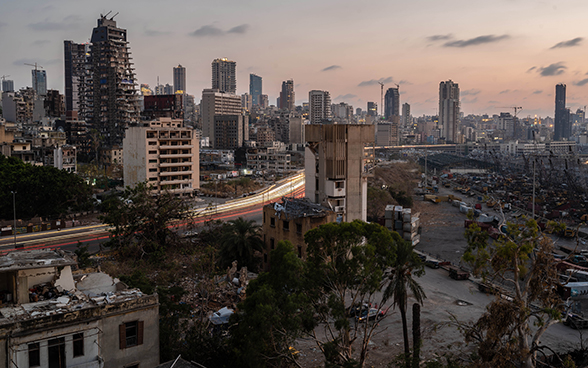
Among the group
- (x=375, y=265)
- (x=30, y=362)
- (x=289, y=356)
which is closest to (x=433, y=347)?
(x=375, y=265)

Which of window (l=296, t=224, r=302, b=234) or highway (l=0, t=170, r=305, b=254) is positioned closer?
window (l=296, t=224, r=302, b=234)

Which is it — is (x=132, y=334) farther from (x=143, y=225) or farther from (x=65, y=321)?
(x=143, y=225)

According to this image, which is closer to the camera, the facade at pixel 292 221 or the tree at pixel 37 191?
the facade at pixel 292 221

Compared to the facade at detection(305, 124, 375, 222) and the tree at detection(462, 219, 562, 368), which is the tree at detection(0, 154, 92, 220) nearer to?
the facade at detection(305, 124, 375, 222)

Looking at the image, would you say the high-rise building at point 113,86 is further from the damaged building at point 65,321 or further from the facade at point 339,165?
the damaged building at point 65,321


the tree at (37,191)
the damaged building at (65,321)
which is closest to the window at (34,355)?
the damaged building at (65,321)

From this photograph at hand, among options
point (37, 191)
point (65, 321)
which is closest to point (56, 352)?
point (65, 321)

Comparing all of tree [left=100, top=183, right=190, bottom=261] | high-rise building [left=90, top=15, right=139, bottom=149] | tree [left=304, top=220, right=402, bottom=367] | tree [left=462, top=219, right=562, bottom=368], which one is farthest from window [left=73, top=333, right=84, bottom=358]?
high-rise building [left=90, top=15, right=139, bottom=149]
